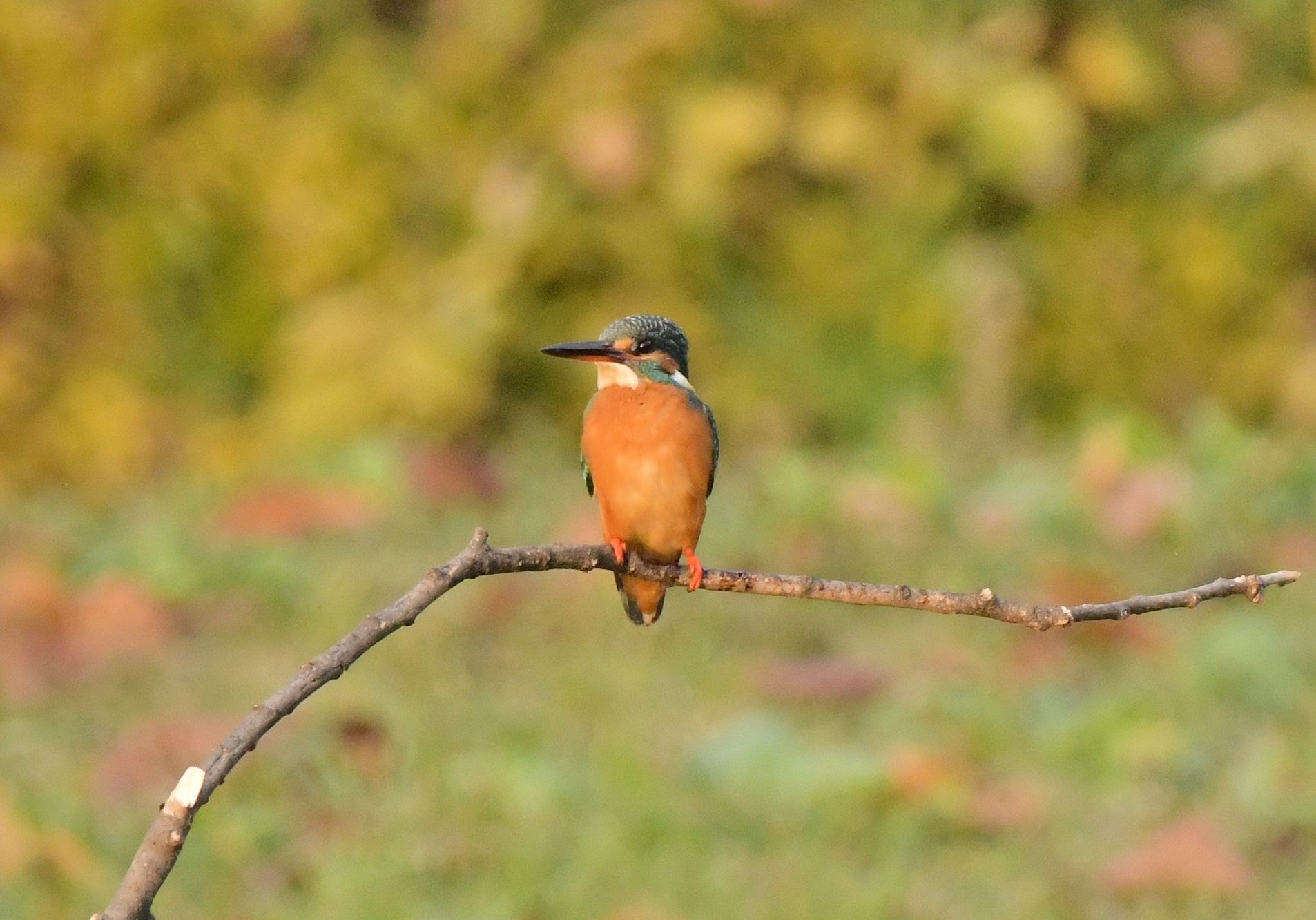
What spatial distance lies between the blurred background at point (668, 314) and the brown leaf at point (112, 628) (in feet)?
0.04

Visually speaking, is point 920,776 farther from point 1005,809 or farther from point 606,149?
point 606,149

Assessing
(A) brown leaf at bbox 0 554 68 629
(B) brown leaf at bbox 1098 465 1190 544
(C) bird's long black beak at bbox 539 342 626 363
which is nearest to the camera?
(C) bird's long black beak at bbox 539 342 626 363

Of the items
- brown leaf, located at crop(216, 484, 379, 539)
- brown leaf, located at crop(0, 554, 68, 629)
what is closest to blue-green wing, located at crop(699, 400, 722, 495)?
brown leaf, located at crop(0, 554, 68, 629)

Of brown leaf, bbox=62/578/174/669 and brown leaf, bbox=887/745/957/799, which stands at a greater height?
brown leaf, bbox=62/578/174/669

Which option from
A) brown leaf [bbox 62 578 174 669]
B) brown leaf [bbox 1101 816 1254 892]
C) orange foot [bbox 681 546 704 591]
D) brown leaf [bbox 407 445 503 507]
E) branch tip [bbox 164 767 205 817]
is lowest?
branch tip [bbox 164 767 205 817]

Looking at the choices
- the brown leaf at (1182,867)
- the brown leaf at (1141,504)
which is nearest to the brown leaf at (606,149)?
the brown leaf at (1141,504)

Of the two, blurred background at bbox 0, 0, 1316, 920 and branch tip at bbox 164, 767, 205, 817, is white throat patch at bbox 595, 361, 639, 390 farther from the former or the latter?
blurred background at bbox 0, 0, 1316, 920

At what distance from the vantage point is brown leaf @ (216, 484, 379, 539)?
568cm

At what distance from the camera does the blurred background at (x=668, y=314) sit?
474cm

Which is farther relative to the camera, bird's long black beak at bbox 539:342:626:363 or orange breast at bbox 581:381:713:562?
orange breast at bbox 581:381:713:562

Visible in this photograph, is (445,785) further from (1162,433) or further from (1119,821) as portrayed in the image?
(1162,433)

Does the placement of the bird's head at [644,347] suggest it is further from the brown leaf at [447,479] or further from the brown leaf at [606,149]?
the brown leaf at [606,149]

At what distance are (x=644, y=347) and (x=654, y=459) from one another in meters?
0.14

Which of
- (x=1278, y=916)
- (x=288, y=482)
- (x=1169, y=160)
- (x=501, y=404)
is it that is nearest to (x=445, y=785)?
(x=1278, y=916)
